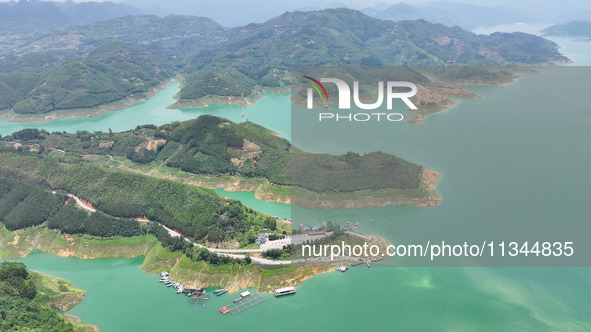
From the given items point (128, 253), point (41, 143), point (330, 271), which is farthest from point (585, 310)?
point (41, 143)

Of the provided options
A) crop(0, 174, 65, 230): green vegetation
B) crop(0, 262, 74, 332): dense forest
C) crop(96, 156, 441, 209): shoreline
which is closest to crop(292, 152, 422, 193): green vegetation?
crop(96, 156, 441, 209): shoreline

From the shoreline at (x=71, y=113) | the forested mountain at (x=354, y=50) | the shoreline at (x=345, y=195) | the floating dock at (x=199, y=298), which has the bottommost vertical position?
the floating dock at (x=199, y=298)

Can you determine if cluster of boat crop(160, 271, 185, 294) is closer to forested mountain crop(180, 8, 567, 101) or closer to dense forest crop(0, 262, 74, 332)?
dense forest crop(0, 262, 74, 332)

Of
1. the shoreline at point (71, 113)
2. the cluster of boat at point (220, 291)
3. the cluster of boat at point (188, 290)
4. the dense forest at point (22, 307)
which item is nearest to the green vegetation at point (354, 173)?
the cluster of boat at point (220, 291)

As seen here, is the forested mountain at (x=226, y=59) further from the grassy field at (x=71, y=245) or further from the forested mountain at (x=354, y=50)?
the grassy field at (x=71, y=245)

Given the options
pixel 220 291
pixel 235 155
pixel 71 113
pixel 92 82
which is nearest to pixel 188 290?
pixel 220 291

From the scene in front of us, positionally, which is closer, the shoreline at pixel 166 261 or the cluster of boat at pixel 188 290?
the cluster of boat at pixel 188 290
